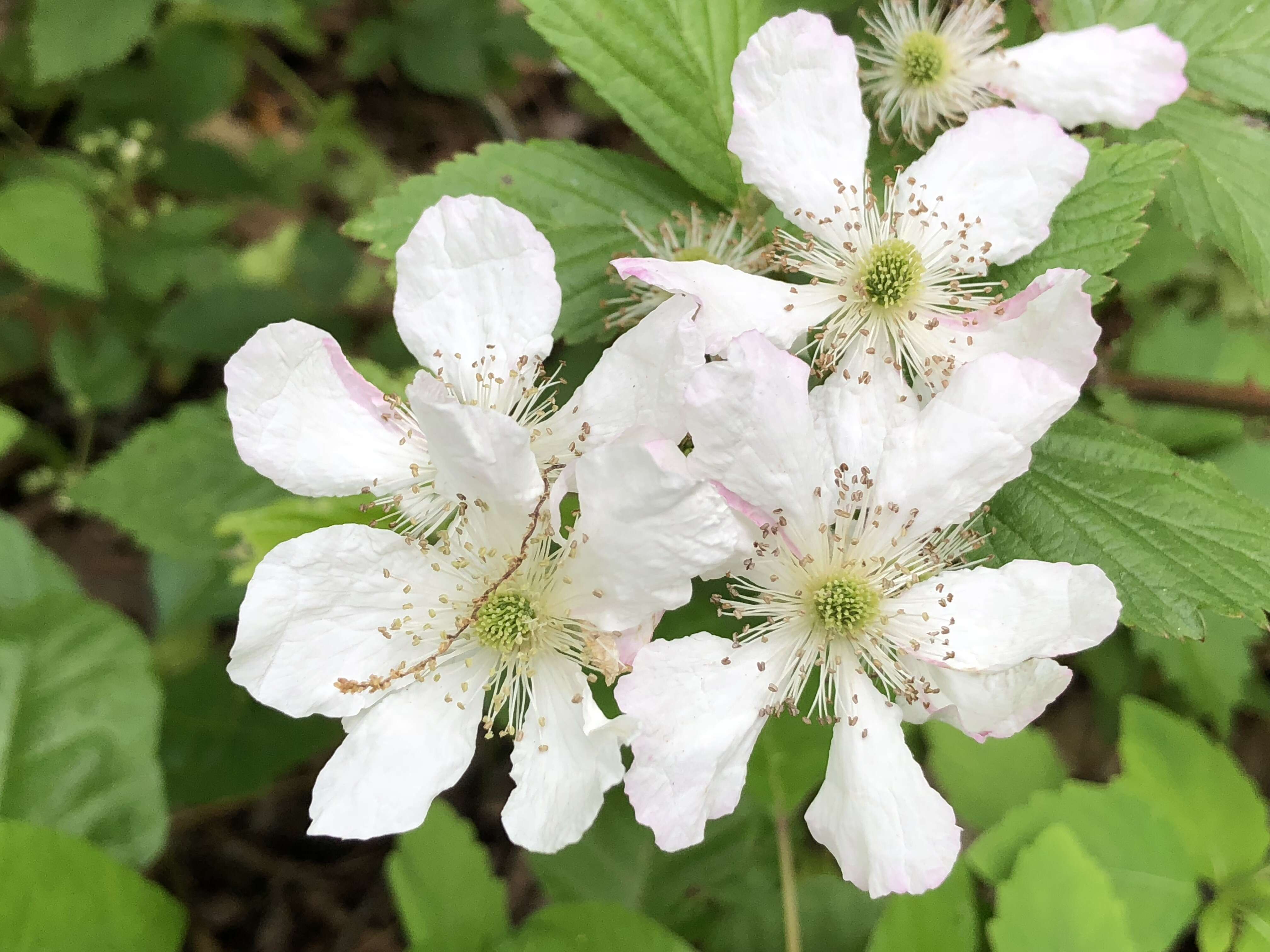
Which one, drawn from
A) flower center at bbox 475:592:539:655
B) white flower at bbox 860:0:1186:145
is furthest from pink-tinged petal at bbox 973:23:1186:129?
flower center at bbox 475:592:539:655

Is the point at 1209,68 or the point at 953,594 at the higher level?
the point at 1209,68

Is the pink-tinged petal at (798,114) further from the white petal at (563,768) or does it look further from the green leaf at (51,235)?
the green leaf at (51,235)

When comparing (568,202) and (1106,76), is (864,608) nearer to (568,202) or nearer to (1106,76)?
(568,202)

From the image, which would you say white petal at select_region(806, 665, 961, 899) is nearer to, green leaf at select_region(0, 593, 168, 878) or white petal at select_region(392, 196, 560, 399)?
white petal at select_region(392, 196, 560, 399)

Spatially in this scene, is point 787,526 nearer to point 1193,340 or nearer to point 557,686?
point 557,686

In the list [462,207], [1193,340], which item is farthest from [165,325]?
Answer: [1193,340]

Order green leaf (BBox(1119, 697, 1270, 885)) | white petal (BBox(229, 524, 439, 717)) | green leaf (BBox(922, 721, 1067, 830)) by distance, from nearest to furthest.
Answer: white petal (BBox(229, 524, 439, 717)) → green leaf (BBox(1119, 697, 1270, 885)) → green leaf (BBox(922, 721, 1067, 830))
